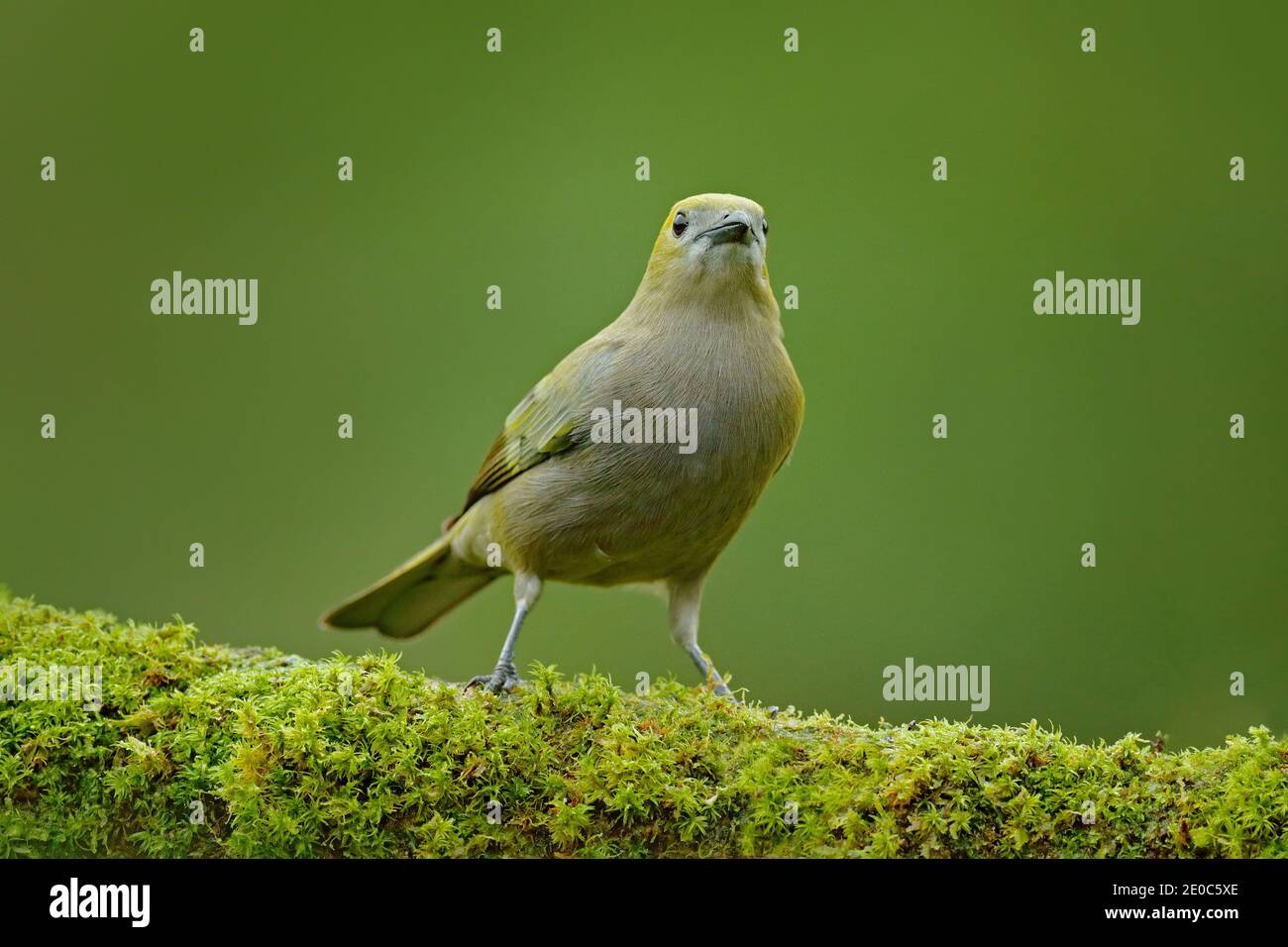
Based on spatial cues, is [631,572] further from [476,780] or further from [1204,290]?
[1204,290]

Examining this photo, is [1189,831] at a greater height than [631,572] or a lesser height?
lesser

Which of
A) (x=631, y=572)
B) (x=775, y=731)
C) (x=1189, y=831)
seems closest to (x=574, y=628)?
(x=631, y=572)

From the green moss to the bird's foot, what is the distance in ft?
0.86

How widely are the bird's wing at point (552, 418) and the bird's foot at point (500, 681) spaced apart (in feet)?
3.16

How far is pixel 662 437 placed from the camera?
16.6ft

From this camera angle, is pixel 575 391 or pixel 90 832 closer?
pixel 90 832

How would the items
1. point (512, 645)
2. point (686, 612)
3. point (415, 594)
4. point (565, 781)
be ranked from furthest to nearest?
point (415, 594) → point (686, 612) → point (512, 645) → point (565, 781)

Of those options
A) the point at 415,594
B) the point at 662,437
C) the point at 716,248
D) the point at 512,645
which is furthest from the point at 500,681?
the point at 716,248

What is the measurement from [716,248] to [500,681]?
1.97 m

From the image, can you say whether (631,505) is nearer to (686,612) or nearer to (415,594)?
(686,612)

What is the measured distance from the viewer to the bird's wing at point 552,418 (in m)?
5.27

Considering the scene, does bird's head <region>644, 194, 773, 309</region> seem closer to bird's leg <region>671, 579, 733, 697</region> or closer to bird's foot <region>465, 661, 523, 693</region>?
bird's leg <region>671, 579, 733, 697</region>

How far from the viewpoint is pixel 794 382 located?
547 centimetres

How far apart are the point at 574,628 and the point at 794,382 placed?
4.24 m
